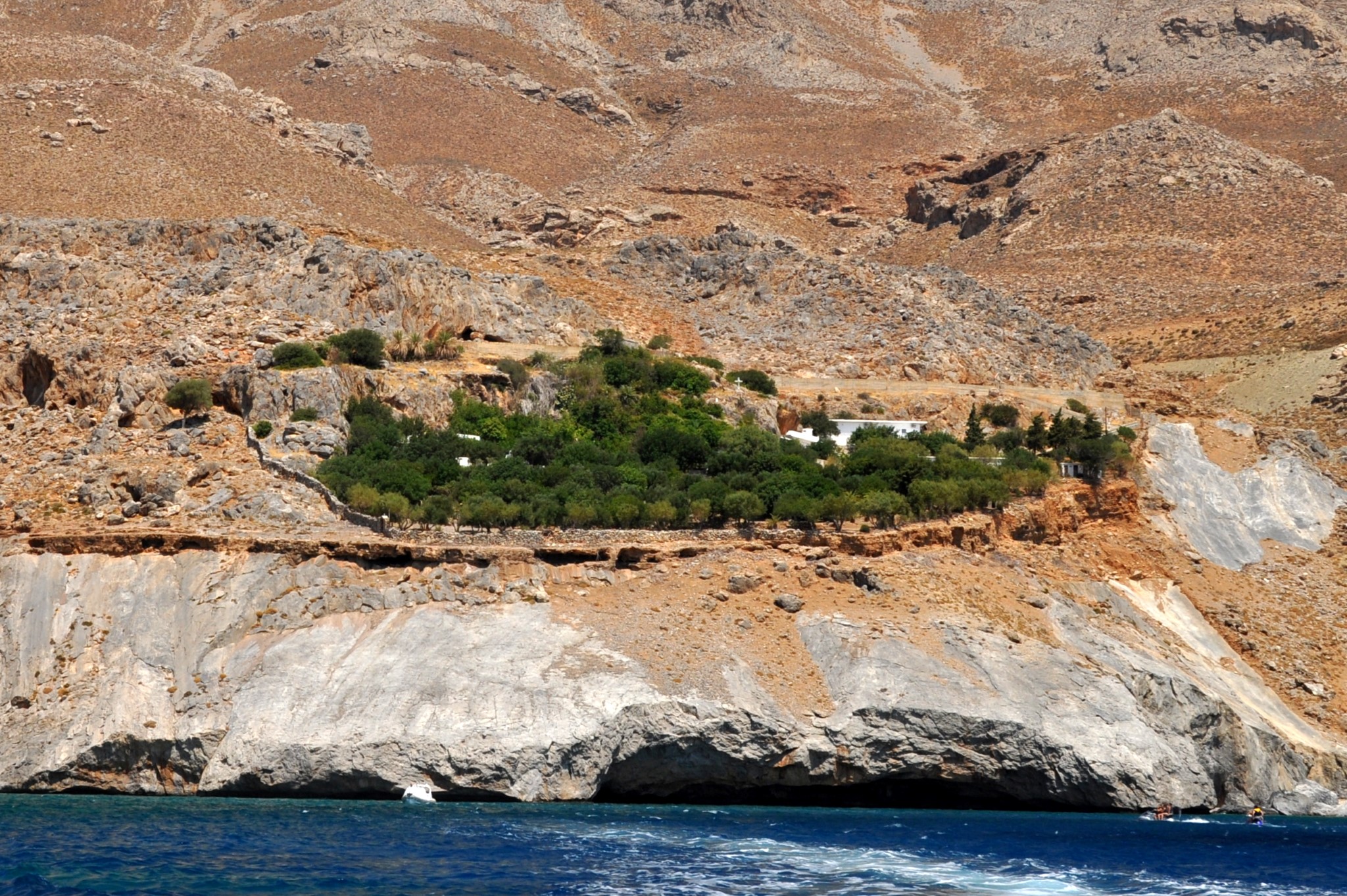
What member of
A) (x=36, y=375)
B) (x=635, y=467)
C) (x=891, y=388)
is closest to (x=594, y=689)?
(x=635, y=467)

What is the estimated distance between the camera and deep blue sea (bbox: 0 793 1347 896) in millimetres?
22547

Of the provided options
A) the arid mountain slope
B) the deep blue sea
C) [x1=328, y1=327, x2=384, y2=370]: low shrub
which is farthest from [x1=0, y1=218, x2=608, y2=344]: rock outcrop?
the arid mountain slope

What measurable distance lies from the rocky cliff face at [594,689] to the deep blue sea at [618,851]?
77 centimetres

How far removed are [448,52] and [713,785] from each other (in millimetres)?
88512

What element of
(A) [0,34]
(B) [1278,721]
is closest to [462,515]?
(B) [1278,721]

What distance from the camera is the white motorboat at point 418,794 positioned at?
2930 centimetres

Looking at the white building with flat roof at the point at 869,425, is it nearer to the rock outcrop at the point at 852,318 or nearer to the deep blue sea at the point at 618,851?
the rock outcrop at the point at 852,318

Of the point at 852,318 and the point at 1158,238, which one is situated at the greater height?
the point at 1158,238

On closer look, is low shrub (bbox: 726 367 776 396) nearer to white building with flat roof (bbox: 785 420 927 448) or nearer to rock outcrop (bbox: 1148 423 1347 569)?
white building with flat roof (bbox: 785 420 927 448)

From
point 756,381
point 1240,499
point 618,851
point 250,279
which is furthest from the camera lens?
point 756,381

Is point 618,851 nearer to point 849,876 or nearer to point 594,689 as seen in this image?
point 849,876

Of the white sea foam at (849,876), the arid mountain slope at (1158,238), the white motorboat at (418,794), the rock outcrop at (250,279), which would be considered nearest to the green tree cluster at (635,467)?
the rock outcrop at (250,279)

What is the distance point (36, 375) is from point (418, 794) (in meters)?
18.8

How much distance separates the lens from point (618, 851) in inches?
977
